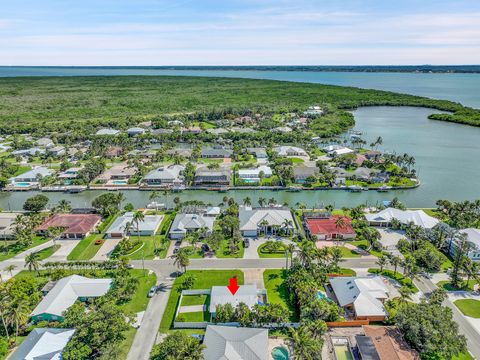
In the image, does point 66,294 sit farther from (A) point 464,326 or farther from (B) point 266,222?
(A) point 464,326

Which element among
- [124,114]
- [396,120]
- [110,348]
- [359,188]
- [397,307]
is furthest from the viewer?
[124,114]

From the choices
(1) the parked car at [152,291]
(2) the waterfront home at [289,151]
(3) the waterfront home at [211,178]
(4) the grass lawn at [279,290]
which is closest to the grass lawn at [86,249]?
(1) the parked car at [152,291]

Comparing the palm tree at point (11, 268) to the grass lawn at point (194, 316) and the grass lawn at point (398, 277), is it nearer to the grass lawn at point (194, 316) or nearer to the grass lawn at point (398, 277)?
the grass lawn at point (194, 316)

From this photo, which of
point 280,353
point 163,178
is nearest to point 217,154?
point 163,178

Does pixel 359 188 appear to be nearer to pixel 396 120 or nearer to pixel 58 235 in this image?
pixel 58 235

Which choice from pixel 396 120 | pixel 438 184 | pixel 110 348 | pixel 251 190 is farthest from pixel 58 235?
pixel 396 120

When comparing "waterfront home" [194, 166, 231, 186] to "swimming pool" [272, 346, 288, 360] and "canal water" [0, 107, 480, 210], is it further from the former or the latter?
"swimming pool" [272, 346, 288, 360]

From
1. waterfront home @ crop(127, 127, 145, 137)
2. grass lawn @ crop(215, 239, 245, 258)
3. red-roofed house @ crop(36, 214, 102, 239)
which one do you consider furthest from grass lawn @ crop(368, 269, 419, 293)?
waterfront home @ crop(127, 127, 145, 137)
